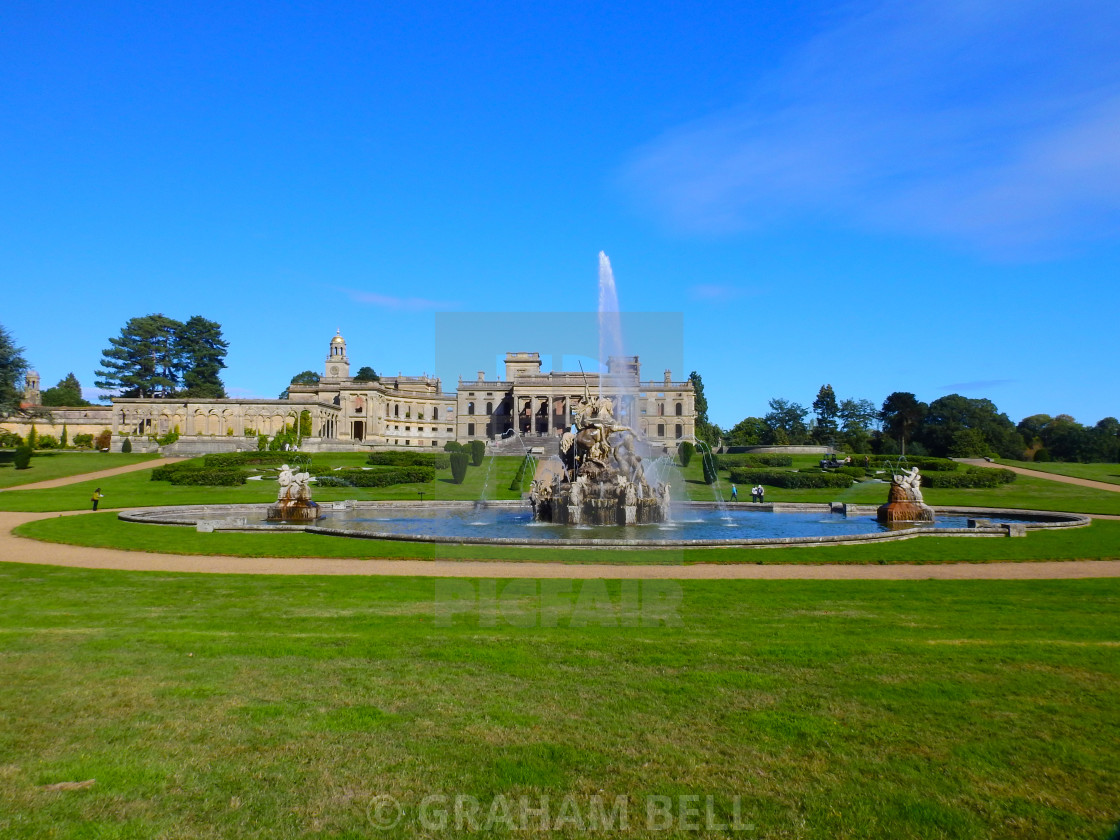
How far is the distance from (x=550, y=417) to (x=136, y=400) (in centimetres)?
4873

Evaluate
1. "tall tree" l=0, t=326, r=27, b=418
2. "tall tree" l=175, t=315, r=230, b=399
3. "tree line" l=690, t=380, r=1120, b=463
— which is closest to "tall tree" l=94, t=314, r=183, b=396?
"tall tree" l=175, t=315, r=230, b=399

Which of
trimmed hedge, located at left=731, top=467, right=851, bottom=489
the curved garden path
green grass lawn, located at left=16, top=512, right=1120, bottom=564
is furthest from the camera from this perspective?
trimmed hedge, located at left=731, top=467, right=851, bottom=489

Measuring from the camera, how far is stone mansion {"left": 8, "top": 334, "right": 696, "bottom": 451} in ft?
284

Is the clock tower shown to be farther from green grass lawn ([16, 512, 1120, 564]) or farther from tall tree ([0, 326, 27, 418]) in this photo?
green grass lawn ([16, 512, 1120, 564])

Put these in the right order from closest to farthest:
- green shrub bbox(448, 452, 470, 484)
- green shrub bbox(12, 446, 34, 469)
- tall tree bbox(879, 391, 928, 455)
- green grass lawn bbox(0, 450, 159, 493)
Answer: green grass lawn bbox(0, 450, 159, 493)
green shrub bbox(448, 452, 470, 484)
green shrub bbox(12, 446, 34, 469)
tall tree bbox(879, 391, 928, 455)

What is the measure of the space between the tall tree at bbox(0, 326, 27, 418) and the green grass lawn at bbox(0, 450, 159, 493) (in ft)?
14.1

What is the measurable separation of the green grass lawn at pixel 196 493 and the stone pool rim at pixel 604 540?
4437mm

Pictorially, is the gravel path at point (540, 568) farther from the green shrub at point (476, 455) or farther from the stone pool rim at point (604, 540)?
the green shrub at point (476, 455)

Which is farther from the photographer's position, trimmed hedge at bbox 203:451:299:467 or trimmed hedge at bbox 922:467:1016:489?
trimmed hedge at bbox 203:451:299:467

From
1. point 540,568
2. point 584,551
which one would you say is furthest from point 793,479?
point 540,568

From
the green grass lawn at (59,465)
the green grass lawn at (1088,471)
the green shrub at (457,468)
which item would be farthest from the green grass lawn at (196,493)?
the green grass lawn at (1088,471)

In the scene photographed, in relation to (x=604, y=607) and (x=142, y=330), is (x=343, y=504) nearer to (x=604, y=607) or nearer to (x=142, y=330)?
(x=604, y=607)

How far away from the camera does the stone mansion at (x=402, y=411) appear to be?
284ft

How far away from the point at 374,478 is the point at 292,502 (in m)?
16.8
